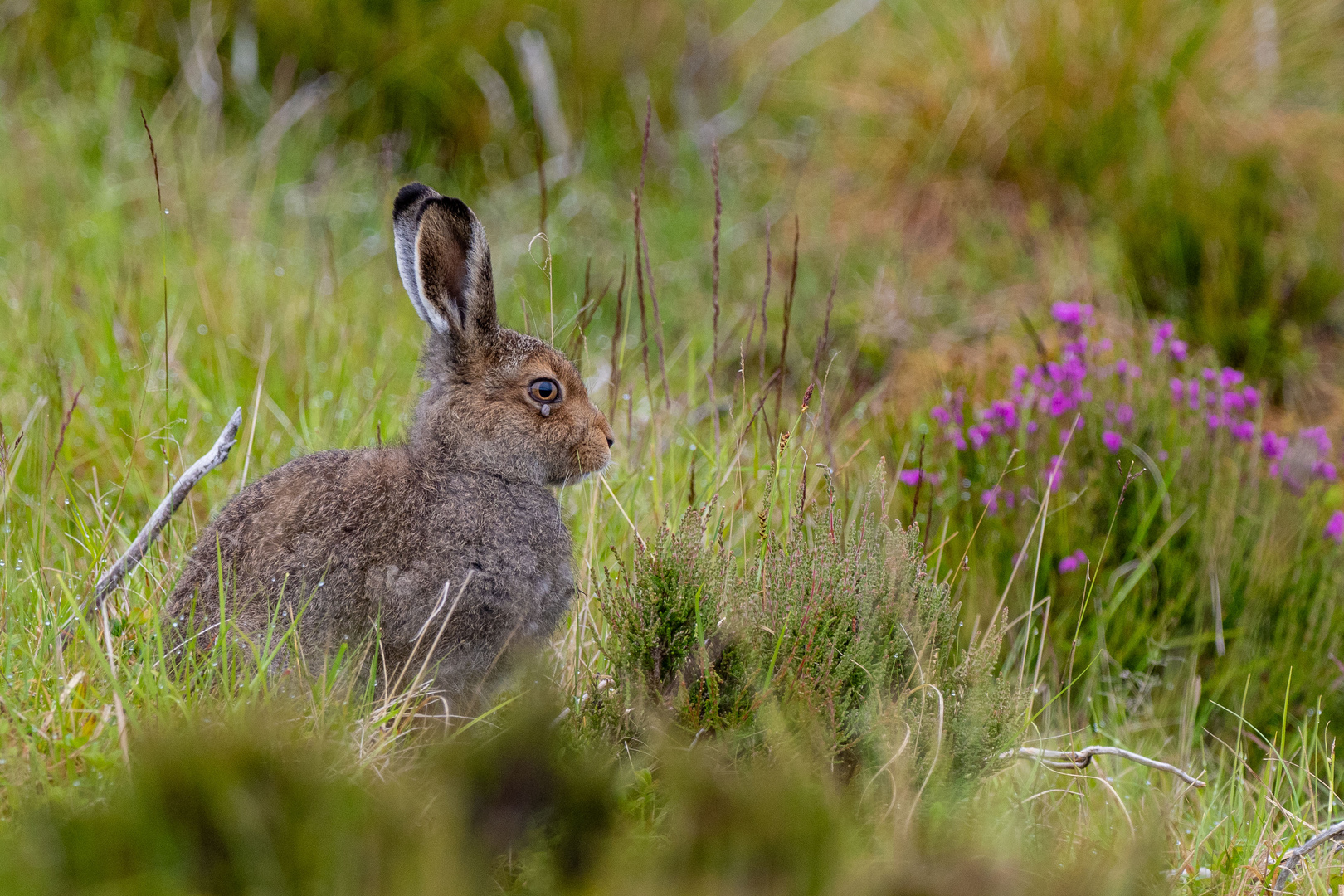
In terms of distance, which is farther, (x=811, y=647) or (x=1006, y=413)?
(x=1006, y=413)

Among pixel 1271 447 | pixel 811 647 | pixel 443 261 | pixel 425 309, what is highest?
pixel 443 261

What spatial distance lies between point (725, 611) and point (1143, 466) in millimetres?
2340

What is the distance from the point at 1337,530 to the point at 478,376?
11.7 ft

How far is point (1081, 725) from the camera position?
14.1 ft

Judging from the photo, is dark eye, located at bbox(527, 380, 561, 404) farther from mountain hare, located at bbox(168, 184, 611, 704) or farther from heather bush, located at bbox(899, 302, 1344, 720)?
heather bush, located at bbox(899, 302, 1344, 720)

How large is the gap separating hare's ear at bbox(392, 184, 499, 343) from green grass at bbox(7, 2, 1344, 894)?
493mm

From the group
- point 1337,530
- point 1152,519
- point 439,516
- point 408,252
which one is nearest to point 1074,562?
point 1152,519

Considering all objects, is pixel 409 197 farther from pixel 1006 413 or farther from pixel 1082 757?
pixel 1006 413

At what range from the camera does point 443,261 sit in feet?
11.6

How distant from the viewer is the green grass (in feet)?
7.11

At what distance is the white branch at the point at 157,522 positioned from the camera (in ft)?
10.2

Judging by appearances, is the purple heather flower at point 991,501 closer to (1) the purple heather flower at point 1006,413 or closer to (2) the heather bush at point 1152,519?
(2) the heather bush at point 1152,519

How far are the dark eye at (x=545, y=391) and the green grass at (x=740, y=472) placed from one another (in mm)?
366

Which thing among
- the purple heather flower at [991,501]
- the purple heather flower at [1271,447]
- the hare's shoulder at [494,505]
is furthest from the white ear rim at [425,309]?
the purple heather flower at [1271,447]
